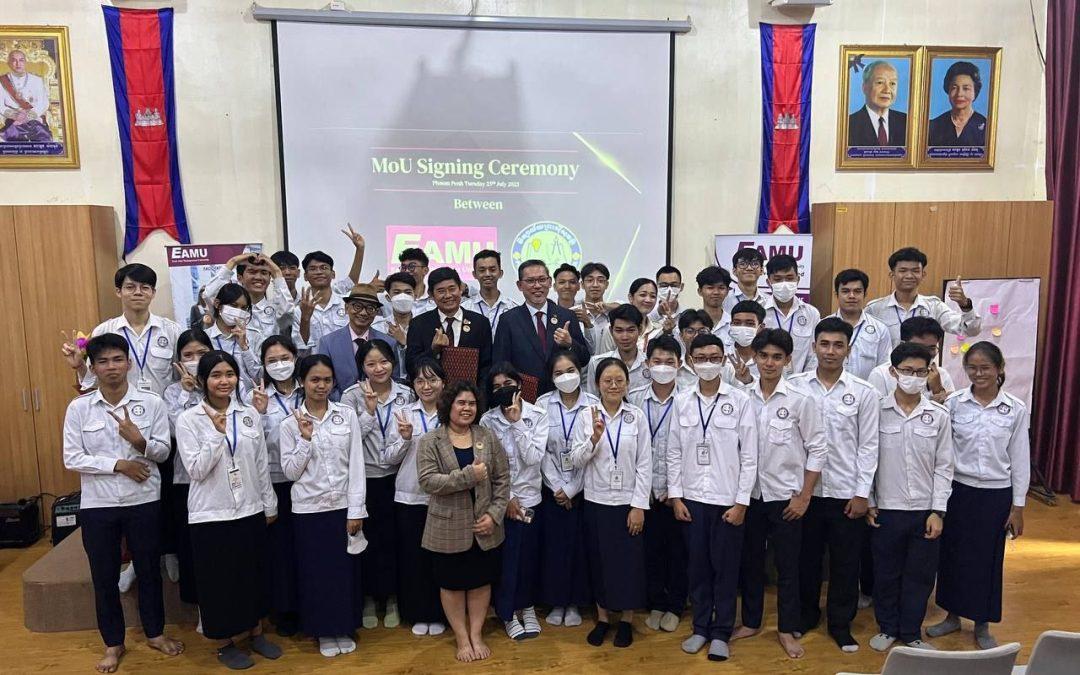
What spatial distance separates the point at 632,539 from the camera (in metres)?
3.59

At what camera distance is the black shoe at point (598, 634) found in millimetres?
3646


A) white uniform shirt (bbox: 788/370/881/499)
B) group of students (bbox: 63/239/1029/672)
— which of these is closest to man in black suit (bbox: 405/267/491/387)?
group of students (bbox: 63/239/1029/672)

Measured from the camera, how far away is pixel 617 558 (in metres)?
3.58

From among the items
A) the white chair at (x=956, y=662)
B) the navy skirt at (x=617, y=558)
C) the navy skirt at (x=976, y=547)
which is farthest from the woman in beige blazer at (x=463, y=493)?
the navy skirt at (x=976, y=547)

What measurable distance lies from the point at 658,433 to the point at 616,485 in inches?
14.8

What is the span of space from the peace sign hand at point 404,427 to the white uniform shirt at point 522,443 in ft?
1.20

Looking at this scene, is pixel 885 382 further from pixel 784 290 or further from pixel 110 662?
pixel 110 662

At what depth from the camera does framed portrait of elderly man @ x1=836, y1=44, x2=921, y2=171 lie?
6547mm

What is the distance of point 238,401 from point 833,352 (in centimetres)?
298

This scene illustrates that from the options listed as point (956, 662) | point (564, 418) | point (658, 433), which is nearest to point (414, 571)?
point (564, 418)

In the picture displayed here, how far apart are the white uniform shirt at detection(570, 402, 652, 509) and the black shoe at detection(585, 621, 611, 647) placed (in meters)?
0.70

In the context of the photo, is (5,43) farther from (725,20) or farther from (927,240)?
(927,240)

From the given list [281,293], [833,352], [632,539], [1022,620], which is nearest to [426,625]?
[632,539]

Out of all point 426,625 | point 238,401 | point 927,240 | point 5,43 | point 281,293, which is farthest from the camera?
point 927,240
